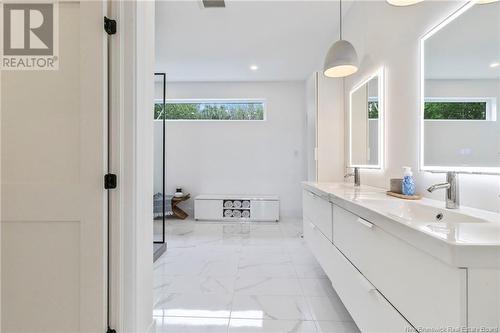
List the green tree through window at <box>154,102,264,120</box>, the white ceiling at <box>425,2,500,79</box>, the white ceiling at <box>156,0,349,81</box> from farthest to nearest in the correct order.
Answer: the green tree through window at <box>154,102,264,120</box> < the white ceiling at <box>156,0,349,81</box> < the white ceiling at <box>425,2,500,79</box>

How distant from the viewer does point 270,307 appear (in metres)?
1.96

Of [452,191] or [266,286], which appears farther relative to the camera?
[266,286]

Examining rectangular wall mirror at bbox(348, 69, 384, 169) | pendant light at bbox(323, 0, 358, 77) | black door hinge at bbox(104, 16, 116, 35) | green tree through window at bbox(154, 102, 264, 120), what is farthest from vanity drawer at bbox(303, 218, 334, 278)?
green tree through window at bbox(154, 102, 264, 120)

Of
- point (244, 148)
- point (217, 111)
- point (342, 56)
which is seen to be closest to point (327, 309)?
point (342, 56)

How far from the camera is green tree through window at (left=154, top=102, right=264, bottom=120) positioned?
211 inches

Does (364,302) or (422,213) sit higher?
(422,213)

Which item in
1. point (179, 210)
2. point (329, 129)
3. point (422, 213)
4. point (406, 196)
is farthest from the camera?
point (179, 210)

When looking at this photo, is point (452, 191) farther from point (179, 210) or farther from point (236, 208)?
point (179, 210)

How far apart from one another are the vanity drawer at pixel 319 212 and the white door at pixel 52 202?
58.3 inches

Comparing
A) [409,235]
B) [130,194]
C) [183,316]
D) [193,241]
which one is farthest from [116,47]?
[193,241]

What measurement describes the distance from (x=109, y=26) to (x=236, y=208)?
13.1ft

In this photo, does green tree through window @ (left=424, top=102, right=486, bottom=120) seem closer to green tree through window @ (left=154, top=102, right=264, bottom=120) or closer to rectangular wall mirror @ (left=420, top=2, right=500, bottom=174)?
rectangular wall mirror @ (left=420, top=2, right=500, bottom=174)

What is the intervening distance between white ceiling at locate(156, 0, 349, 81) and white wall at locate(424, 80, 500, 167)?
5.86ft

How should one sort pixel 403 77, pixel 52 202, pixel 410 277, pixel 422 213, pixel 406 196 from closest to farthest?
pixel 410 277 < pixel 52 202 < pixel 422 213 < pixel 406 196 < pixel 403 77
